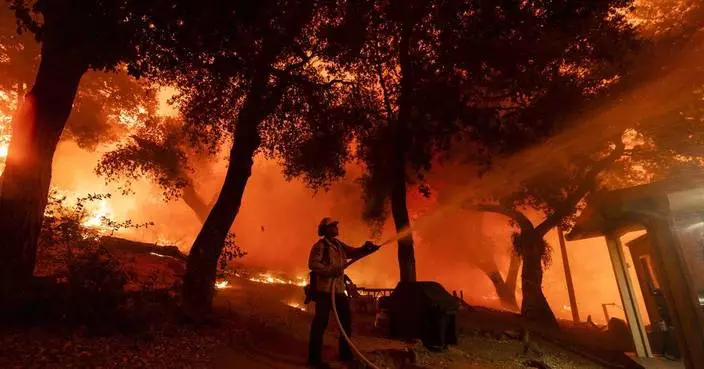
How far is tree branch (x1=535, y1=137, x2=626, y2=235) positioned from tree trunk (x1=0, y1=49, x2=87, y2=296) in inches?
759

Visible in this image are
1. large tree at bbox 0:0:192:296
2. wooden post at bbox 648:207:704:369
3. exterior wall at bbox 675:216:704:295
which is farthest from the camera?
exterior wall at bbox 675:216:704:295

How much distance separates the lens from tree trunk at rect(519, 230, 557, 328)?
1825cm

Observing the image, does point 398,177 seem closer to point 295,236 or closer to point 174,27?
point 174,27

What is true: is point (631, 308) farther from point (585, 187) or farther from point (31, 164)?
point (31, 164)

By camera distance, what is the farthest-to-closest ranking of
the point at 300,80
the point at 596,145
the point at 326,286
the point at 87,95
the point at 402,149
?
the point at 87,95 < the point at 596,145 < the point at 402,149 < the point at 300,80 < the point at 326,286

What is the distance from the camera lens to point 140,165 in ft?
78.3

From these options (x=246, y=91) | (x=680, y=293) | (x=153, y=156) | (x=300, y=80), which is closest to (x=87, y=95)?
(x=153, y=156)

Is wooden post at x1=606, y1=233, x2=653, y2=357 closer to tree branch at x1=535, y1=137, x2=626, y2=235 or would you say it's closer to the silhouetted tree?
tree branch at x1=535, y1=137, x2=626, y2=235

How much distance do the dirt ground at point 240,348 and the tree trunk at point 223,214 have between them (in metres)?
0.73

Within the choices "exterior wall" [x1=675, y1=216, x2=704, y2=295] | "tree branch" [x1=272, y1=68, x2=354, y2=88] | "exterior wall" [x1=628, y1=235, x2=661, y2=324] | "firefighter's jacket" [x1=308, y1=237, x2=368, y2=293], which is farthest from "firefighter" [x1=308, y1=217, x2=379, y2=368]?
"exterior wall" [x1=675, y1=216, x2=704, y2=295]

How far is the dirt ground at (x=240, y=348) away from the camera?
5465 mm

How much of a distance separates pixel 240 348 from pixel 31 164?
16.0ft

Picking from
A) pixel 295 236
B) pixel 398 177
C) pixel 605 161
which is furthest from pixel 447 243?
pixel 398 177

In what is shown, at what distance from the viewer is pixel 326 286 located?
632 cm
